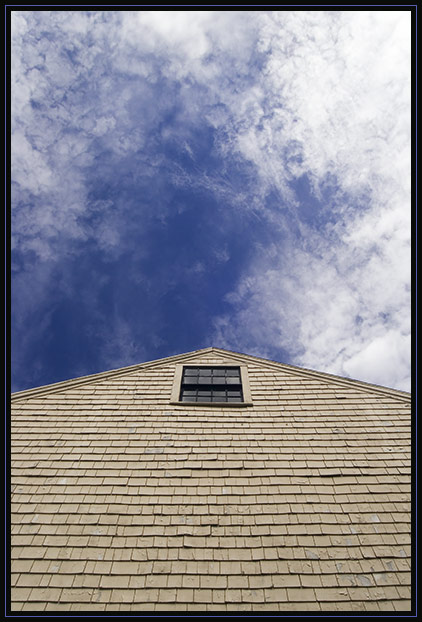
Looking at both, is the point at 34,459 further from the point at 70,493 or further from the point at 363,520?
the point at 363,520

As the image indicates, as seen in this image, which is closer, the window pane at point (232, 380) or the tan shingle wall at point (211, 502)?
the tan shingle wall at point (211, 502)

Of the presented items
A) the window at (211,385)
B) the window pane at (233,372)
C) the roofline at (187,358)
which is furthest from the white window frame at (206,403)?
the roofline at (187,358)

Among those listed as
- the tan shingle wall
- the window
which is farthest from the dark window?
the tan shingle wall

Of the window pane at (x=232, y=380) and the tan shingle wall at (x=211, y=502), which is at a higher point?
the window pane at (x=232, y=380)

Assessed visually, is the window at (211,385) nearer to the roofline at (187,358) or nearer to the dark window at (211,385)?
the dark window at (211,385)

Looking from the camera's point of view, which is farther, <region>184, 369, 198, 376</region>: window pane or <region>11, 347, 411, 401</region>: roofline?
<region>184, 369, 198, 376</region>: window pane

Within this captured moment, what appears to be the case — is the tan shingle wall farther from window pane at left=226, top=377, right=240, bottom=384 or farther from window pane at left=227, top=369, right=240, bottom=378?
window pane at left=227, top=369, right=240, bottom=378

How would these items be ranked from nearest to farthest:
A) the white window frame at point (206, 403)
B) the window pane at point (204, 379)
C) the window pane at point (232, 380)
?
the white window frame at point (206, 403) < the window pane at point (232, 380) < the window pane at point (204, 379)

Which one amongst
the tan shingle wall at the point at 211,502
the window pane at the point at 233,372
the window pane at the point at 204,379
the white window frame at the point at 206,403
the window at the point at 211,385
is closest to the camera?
the tan shingle wall at the point at 211,502

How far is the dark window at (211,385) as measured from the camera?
7727 mm

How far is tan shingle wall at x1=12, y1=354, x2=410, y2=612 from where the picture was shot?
4.47 m

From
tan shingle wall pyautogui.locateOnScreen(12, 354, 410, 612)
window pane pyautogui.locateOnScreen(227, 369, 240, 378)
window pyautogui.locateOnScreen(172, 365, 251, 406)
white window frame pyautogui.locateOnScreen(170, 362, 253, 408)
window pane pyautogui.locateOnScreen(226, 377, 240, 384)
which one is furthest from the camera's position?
window pane pyautogui.locateOnScreen(227, 369, 240, 378)
